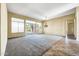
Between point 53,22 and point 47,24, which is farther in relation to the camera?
point 47,24

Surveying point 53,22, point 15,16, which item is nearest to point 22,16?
point 15,16

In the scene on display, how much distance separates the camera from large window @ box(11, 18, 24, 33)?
8.03m

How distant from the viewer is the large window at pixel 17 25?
8031 mm

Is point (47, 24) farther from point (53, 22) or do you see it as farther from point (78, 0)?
point (78, 0)

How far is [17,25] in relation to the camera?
867 centimetres

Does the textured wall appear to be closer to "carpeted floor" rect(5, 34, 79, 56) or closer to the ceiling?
the ceiling

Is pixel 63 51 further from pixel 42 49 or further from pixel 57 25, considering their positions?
pixel 57 25

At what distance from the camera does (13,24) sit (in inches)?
317

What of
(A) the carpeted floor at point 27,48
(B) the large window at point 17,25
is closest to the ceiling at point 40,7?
(B) the large window at point 17,25

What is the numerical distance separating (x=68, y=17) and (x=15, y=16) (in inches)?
246

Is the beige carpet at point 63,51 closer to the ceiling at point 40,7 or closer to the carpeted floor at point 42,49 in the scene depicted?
the carpeted floor at point 42,49

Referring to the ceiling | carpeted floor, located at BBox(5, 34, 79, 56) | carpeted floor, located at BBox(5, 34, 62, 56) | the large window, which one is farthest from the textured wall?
carpeted floor, located at BBox(5, 34, 62, 56)

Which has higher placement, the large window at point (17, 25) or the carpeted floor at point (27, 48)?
the large window at point (17, 25)

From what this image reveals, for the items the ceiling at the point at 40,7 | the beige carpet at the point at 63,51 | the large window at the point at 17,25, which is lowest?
the beige carpet at the point at 63,51
